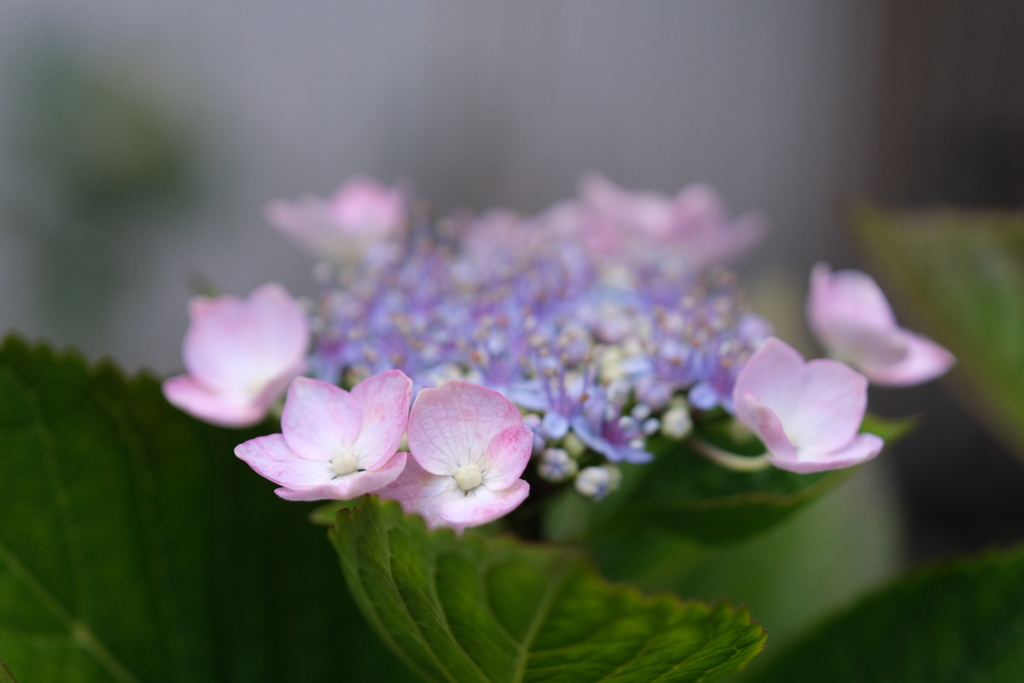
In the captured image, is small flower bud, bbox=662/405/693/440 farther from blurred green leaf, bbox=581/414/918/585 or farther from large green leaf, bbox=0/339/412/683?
large green leaf, bbox=0/339/412/683

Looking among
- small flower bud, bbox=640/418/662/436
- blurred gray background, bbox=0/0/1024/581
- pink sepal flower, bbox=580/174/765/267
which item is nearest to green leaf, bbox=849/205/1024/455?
pink sepal flower, bbox=580/174/765/267

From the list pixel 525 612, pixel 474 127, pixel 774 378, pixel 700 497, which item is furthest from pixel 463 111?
pixel 525 612

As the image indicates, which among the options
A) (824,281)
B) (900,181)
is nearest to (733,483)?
(824,281)

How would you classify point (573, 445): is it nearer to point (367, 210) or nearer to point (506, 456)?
point (506, 456)

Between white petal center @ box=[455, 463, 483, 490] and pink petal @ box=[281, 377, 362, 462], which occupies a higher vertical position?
pink petal @ box=[281, 377, 362, 462]

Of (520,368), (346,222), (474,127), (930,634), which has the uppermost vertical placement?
(474,127)

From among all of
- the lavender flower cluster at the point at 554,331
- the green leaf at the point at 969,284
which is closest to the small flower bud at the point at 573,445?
the lavender flower cluster at the point at 554,331

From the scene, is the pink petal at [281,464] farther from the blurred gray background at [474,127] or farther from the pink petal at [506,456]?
the blurred gray background at [474,127]
